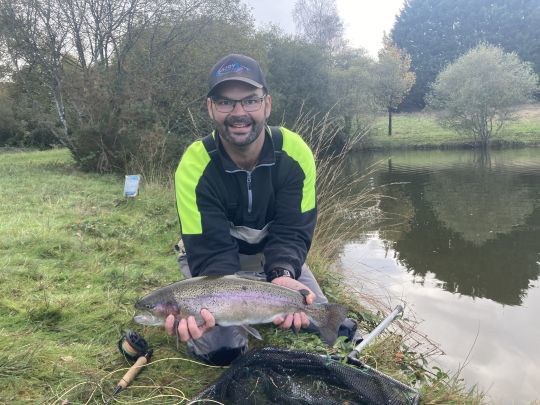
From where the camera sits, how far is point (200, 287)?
2342 millimetres

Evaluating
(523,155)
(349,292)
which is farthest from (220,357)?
(523,155)

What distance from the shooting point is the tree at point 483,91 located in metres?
28.9

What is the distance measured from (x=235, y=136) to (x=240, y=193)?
387mm

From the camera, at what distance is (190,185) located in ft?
9.65

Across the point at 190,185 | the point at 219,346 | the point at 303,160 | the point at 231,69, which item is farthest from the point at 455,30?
the point at 219,346

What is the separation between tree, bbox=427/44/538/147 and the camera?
28.9 meters

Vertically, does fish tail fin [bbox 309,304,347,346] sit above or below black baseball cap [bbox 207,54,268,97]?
below

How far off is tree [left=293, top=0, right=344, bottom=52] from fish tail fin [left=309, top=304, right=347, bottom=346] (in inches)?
1562

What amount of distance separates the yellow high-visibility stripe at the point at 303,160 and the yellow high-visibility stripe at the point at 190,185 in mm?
555

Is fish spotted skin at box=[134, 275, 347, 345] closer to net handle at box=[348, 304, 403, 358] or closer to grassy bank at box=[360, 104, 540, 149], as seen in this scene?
net handle at box=[348, 304, 403, 358]

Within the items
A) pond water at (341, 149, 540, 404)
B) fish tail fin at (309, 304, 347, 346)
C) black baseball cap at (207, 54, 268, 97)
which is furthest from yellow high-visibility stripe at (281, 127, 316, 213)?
pond water at (341, 149, 540, 404)

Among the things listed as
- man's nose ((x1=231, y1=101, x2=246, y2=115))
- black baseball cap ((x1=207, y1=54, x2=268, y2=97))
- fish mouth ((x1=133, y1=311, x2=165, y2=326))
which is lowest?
fish mouth ((x1=133, y1=311, x2=165, y2=326))

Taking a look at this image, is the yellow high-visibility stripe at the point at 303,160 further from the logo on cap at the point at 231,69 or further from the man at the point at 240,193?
the logo on cap at the point at 231,69

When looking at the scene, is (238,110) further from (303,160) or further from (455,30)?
(455,30)
